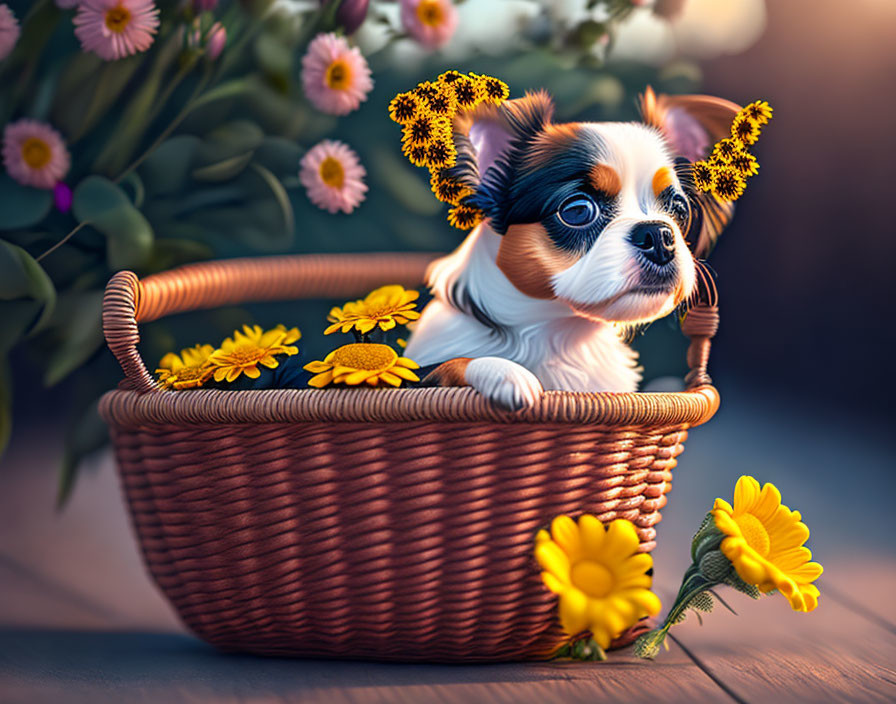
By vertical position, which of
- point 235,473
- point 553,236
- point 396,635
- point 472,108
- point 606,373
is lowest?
point 396,635

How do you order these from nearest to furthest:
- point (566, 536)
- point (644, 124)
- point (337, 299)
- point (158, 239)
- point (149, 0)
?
point (566, 536) → point (644, 124) → point (149, 0) → point (158, 239) → point (337, 299)

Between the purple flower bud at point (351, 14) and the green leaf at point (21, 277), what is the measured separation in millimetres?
656

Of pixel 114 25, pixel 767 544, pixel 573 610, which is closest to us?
pixel 573 610

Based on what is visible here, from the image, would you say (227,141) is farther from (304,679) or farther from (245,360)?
(304,679)

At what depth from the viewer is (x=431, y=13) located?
1.46 metres

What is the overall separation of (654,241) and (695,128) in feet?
0.91

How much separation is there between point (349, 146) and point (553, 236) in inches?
28.9

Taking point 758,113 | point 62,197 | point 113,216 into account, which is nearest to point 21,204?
point 62,197

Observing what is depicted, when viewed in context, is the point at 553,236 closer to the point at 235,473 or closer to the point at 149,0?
the point at 235,473

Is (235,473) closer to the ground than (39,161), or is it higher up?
closer to the ground

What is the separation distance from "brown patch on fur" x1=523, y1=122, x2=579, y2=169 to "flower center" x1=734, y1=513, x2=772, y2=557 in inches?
18.8

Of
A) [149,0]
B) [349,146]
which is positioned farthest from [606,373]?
[149,0]

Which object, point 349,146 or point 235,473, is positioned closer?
point 235,473

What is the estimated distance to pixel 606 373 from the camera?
42.8 inches
